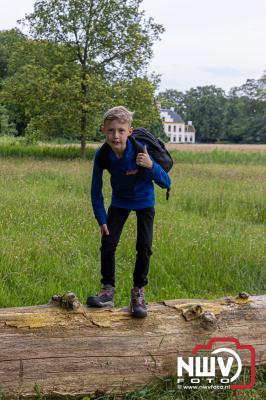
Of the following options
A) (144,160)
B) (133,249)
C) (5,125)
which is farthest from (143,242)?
(5,125)

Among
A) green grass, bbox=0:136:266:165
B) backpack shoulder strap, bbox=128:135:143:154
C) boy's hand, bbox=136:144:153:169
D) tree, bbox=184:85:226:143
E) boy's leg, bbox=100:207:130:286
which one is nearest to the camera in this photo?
boy's hand, bbox=136:144:153:169

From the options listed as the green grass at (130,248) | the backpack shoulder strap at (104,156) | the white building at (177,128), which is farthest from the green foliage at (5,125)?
the white building at (177,128)

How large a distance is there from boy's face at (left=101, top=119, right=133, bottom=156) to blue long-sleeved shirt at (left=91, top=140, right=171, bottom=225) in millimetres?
115

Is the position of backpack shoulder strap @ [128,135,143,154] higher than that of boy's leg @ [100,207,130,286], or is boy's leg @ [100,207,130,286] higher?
backpack shoulder strap @ [128,135,143,154]

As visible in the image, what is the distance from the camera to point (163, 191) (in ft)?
44.0

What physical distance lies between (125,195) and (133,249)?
307 cm

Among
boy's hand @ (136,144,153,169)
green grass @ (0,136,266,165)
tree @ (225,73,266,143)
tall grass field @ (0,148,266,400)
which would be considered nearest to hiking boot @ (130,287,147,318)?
tall grass field @ (0,148,266,400)

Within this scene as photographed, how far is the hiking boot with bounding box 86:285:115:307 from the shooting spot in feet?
13.3

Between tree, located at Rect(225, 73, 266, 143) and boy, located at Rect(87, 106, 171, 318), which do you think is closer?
boy, located at Rect(87, 106, 171, 318)

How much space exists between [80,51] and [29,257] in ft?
75.1

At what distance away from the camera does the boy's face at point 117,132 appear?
3861mm

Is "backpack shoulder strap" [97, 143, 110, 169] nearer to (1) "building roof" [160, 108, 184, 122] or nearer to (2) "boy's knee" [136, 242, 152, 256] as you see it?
(2) "boy's knee" [136, 242, 152, 256]

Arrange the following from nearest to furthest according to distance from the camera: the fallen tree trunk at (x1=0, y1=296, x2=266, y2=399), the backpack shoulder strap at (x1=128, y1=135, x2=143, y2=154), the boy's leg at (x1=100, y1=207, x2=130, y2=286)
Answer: the fallen tree trunk at (x1=0, y1=296, x2=266, y2=399) < the backpack shoulder strap at (x1=128, y1=135, x2=143, y2=154) < the boy's leg at (x1=100, y1=207, x2=130, y2=286)

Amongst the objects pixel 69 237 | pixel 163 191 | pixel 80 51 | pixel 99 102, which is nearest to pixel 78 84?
pixel 99 102
